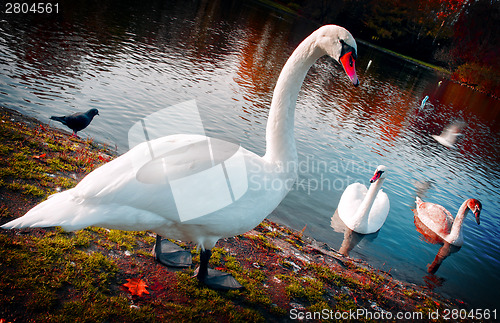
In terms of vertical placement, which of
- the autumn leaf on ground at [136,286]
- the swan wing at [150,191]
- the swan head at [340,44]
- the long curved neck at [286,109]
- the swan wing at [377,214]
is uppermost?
the swan head at [340,44]

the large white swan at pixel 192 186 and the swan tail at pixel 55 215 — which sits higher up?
the large white swan at pixel 192 186

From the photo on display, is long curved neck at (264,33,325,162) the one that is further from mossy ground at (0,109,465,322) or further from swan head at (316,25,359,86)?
mossy ground at (0,109,465,322)

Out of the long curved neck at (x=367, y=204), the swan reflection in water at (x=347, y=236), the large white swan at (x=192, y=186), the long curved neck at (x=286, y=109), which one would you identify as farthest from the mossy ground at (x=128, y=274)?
the long curved neck at (x=367, y=204)

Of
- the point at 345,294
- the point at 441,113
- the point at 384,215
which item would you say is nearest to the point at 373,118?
the point at 441,113

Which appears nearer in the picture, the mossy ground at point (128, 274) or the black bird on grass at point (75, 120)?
the mossy ground at point (128, 274)

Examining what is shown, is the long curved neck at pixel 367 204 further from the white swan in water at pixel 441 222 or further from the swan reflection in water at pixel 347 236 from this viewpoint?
the white swan in water at pixel 441 222

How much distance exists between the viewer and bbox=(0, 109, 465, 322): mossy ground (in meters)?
2.81

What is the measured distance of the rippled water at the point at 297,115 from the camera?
786cm

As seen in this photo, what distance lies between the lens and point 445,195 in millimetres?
11406

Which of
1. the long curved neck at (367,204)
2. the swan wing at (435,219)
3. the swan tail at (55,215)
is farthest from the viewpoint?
the swan wing at (435,219)

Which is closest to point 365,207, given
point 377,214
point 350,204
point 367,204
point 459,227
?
point 367,204

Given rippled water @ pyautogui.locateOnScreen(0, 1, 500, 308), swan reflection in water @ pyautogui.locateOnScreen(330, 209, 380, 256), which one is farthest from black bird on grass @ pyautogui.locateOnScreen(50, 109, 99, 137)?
swan reflection in water @ pyautogui.locateOnScreen(330, 209, 380, 256)

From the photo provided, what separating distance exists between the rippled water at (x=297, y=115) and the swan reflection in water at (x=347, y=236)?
112 mm

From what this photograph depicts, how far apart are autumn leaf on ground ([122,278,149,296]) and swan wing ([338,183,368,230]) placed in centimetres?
568
